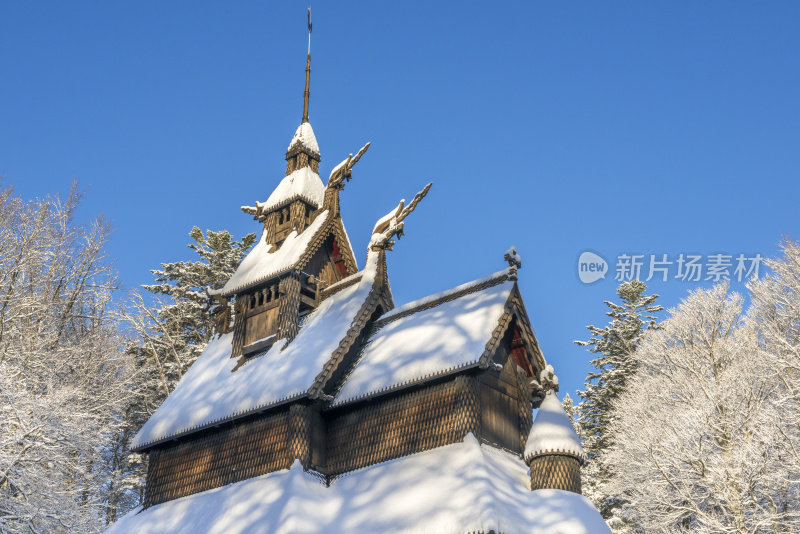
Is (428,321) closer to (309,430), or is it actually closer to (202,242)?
(309,430)

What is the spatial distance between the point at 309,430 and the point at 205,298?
468 inches

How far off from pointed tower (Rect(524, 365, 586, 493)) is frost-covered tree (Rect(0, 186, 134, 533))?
47.6 ft

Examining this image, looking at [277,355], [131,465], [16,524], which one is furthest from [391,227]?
[131,465]

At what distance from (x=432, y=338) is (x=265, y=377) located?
5.54 meters

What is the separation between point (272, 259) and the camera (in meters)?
29.5

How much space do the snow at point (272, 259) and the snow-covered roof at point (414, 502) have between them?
8.00 m

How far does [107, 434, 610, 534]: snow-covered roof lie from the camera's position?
1895 cm

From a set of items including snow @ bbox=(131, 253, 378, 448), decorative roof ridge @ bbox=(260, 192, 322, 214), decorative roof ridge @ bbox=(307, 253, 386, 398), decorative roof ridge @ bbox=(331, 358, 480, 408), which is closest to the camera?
decorative roof ridge @ bbox=(331, 358, 480, 408)

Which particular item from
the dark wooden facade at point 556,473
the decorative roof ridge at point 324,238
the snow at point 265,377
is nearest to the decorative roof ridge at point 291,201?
the decorative roof ridge at point 324,238

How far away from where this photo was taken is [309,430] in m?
22.9

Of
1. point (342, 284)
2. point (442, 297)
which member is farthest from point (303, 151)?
point (442, 297)

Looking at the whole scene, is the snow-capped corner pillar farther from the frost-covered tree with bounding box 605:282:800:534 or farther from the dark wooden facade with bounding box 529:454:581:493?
the frost-covered tree with bounding box 605:282:800:534

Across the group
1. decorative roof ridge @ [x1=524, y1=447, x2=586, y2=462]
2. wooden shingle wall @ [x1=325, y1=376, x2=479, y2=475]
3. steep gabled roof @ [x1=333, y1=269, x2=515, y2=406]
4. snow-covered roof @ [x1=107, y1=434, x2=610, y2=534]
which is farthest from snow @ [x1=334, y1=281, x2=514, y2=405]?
decorative roof ridge @ [x1=524, y1=447, x2=586, y2=462]

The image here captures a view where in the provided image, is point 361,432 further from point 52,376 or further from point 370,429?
point 52,376
